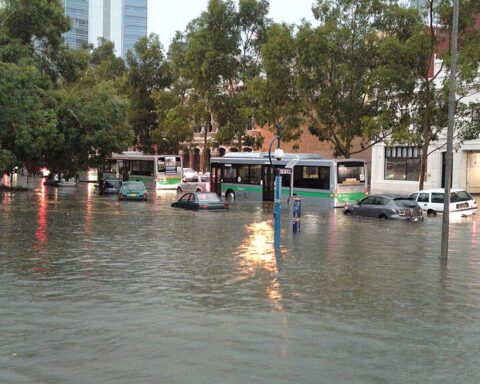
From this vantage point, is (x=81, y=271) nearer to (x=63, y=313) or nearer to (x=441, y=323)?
(x=63, y=313)

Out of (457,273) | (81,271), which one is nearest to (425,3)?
(457,273)

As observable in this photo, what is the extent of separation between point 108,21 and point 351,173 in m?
149

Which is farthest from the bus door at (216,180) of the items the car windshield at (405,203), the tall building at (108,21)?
the tall building at (108,21)

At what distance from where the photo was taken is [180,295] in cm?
1157

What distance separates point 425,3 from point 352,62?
5.78 meters

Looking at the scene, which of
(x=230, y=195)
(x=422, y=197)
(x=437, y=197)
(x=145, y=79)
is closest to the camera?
(x=437, y=197)

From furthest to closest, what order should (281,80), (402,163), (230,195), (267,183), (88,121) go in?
(402,163)
(230,195)
(267,183)
(281,80)
(88,121)

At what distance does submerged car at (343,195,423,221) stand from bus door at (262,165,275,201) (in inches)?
374

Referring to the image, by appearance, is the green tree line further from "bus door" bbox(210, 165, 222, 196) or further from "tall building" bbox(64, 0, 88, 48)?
"tall building" bbox(64, 0, 88, 48)

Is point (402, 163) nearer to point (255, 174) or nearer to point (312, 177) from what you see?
point (255, 174)

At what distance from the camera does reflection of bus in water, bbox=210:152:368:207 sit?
35.1m

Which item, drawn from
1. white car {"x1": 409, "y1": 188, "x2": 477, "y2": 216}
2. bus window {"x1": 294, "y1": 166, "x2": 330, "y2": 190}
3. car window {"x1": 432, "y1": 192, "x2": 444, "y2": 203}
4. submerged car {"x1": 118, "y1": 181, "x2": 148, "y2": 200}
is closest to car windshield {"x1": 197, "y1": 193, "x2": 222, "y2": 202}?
bus window {"x1": 294, "y1": 166, "x2": 330, "y2": 190}

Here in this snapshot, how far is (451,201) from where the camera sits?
1201 inches

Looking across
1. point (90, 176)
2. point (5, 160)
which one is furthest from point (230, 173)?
point (90, 176)
